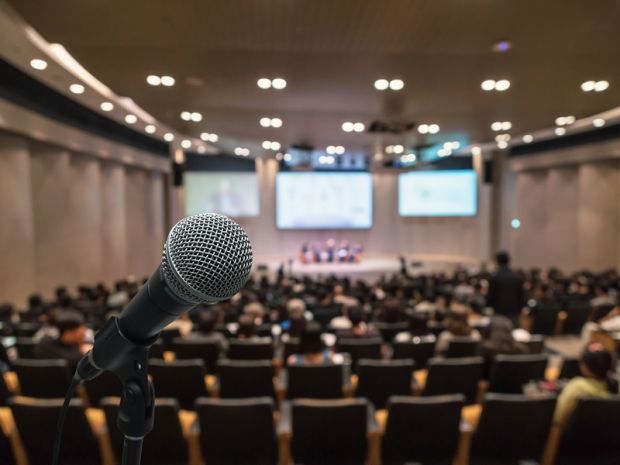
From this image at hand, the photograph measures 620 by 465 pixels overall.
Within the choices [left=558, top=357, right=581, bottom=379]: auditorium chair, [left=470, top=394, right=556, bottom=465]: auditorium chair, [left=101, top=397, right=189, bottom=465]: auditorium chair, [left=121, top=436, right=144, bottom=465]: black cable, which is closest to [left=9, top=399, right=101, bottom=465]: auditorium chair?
[left=101, top=397, right=189, bottom=465]: auditorium chair

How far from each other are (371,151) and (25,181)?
12174 millimetres

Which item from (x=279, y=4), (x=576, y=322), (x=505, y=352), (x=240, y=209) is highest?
(x=279, y=4)

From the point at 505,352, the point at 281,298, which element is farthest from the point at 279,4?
the point at 281,298

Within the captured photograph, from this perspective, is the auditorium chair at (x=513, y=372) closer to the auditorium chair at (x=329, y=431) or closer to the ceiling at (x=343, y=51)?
the auditorium chair at (x=329, y=431)

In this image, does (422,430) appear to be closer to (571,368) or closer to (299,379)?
(299,379)

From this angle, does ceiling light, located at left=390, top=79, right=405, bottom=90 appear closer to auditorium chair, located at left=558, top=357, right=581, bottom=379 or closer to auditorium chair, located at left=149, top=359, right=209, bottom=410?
auditorium chair, located at left=558, top=357, right=581, bottom=379

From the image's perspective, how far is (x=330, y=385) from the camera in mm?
3750

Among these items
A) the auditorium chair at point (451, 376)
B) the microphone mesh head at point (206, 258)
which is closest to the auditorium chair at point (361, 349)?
the auditorium chair at point (451, 376)

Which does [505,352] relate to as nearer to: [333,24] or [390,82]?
[333,24]

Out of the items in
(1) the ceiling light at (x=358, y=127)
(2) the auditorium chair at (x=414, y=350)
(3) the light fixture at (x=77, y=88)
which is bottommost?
(2) the auditorium chair at (x=414, y=350)

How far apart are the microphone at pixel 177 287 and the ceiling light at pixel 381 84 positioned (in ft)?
24.8

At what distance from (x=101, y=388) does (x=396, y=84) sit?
22.7 ft

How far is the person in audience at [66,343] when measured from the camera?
13.8 feet

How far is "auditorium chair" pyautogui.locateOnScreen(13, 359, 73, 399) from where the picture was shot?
3625mm
